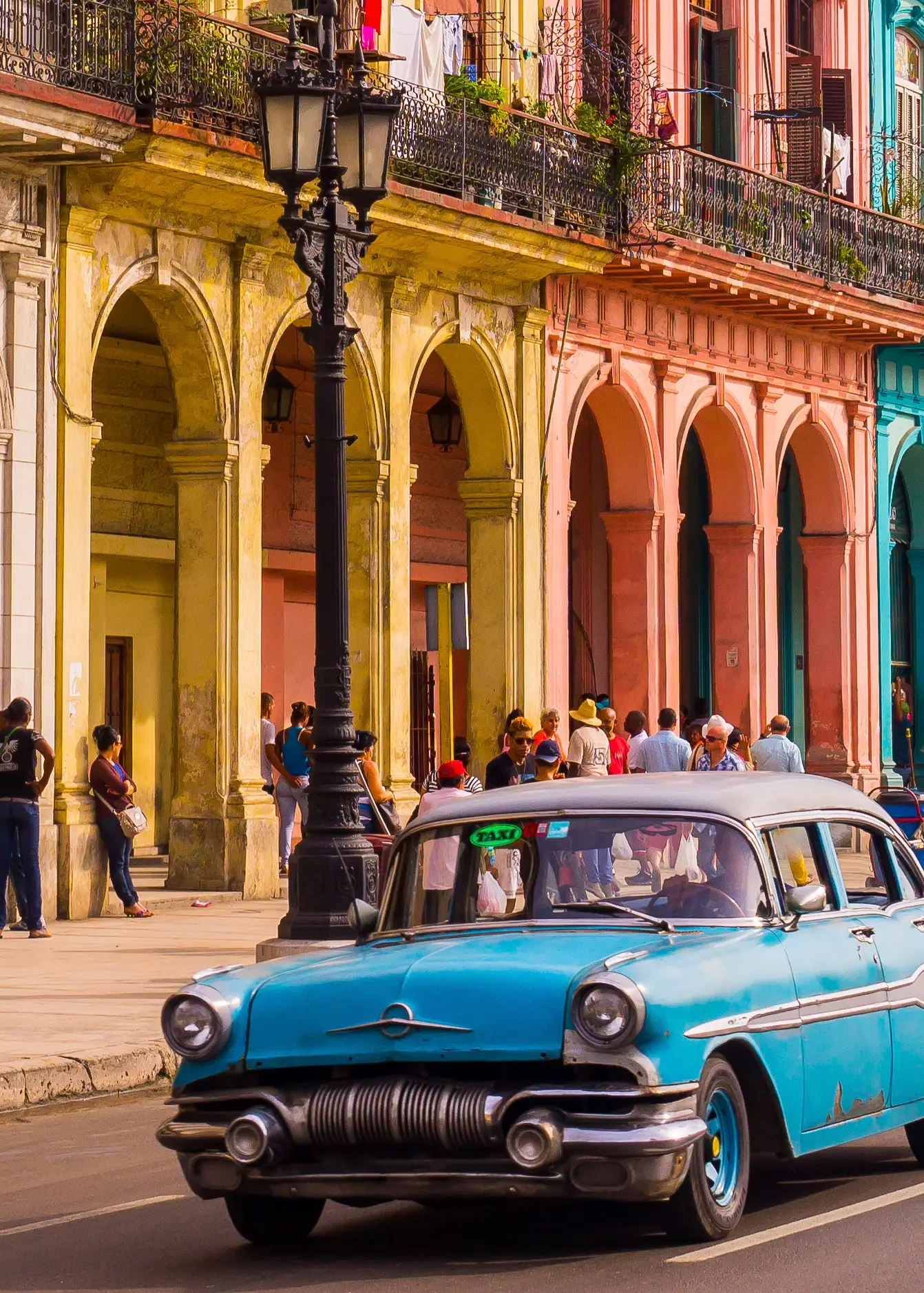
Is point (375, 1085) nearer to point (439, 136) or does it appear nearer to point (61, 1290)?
point (61, 1290)

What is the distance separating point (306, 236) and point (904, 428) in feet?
62.4

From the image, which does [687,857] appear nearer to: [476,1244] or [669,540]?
[476,1244]

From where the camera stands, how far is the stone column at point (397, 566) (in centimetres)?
2309

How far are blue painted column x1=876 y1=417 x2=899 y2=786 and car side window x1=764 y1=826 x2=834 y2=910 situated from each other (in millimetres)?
23403

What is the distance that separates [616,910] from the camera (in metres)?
7.46

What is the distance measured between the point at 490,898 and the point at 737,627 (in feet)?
69.8

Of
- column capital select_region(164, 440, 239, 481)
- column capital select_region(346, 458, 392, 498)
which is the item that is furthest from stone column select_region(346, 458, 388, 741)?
column capital select_region(164, 440, 239, 481)

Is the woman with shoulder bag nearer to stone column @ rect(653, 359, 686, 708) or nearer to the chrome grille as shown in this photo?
stone column @ rect(653, 359, 686, 708)

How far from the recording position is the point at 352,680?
924 inches

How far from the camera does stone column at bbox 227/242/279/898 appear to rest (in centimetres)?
2078

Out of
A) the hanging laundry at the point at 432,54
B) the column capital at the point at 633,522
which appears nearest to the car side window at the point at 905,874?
the hanging laundry at the point at 432,54

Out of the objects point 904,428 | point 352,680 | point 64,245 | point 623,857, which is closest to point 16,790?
point 64,245

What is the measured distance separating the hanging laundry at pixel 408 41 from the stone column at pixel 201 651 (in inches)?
152

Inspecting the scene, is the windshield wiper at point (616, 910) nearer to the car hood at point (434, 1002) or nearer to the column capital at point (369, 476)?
the car hood at point (434, 1002)
